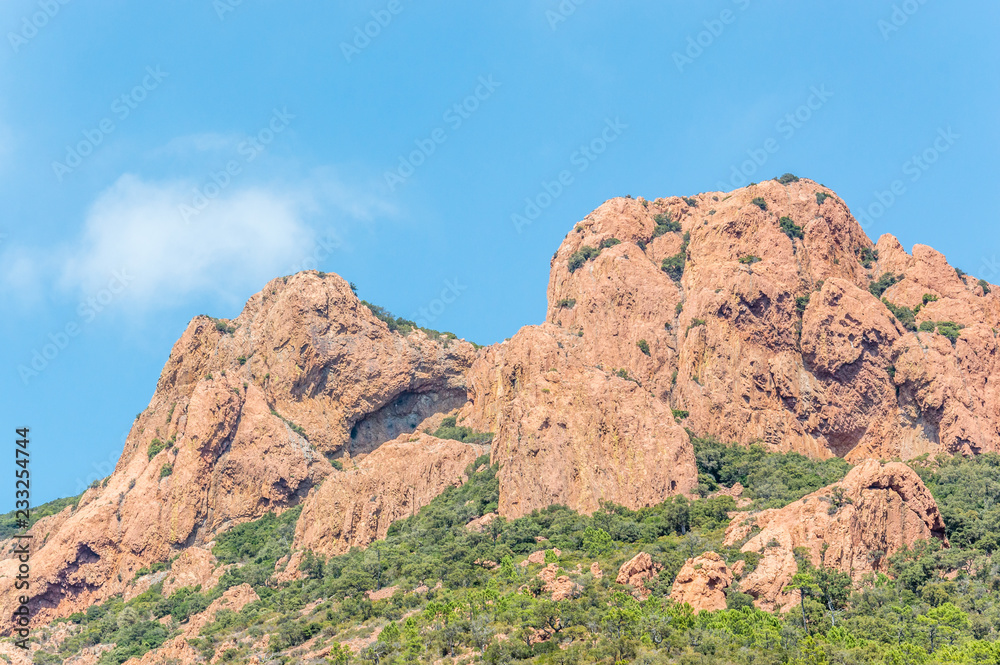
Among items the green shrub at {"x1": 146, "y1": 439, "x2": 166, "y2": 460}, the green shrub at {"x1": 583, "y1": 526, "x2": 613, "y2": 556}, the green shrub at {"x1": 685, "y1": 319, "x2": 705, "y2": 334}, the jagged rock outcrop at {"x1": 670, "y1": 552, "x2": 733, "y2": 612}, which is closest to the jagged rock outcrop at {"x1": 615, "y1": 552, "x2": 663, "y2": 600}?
the jagged rock outcrop at {"x1": 670, "y1": 552, "x2": 733, "y2": 612}

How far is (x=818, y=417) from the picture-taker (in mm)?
112625

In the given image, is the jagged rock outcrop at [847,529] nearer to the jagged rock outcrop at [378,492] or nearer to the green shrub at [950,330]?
the green shrub at [950,330]

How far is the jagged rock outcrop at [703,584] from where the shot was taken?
8094 cm

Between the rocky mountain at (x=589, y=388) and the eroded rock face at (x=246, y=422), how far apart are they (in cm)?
22

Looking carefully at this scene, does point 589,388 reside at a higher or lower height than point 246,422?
lower

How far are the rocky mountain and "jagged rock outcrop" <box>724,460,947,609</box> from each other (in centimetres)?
600

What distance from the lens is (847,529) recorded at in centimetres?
8494

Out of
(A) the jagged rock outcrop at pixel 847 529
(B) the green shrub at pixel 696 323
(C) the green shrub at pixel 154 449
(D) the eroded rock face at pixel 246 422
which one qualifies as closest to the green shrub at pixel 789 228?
(B) the green shrub at pixel 696 323

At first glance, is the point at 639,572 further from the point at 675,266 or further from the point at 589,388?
the point at 675,266

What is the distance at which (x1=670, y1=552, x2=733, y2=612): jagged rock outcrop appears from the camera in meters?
80.9

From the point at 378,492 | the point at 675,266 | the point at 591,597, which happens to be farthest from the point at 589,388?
the point at 591,597

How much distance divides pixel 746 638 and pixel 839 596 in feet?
33.2

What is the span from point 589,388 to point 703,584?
3087cm

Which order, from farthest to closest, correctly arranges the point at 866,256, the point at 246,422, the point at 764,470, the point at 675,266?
1. the point at 866,256
2. the point at 675,266
3. the point at 246,422
4. the point at 764,470
